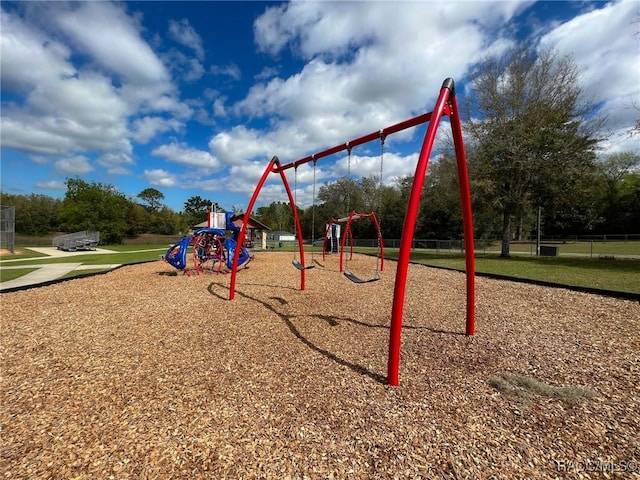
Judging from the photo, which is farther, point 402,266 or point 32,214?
point 32,214

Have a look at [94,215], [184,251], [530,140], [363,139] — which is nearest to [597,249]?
[530,140]

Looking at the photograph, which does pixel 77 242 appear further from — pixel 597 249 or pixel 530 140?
pixel 597 249

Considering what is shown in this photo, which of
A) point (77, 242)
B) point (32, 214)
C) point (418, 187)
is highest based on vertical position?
point (32, 214)

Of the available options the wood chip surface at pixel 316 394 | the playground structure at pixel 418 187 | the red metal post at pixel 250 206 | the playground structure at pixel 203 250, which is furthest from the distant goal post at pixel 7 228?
the playground structure at pixel 418 187

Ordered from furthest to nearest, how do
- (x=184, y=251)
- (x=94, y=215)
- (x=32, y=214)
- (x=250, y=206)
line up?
(x=32, y=214), (x=94, y=215), (x=184, y=251), (x=250, y=206)

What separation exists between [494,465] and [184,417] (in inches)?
94.3

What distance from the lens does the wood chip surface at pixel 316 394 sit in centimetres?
217

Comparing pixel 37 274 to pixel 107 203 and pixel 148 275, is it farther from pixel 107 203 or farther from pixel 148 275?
pixel 107 203

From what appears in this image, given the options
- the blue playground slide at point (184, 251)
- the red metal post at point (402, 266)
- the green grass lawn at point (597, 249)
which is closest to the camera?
the red metal post at point (402, 266)

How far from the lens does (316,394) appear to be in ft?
9.98

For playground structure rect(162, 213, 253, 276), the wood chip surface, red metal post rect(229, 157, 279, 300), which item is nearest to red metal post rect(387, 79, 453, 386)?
the wood chip surface

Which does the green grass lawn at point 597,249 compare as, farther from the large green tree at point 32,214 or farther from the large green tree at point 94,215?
the large green tree at point 32,214

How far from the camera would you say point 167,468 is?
2113 mm

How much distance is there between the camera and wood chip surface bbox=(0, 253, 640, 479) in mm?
2170
